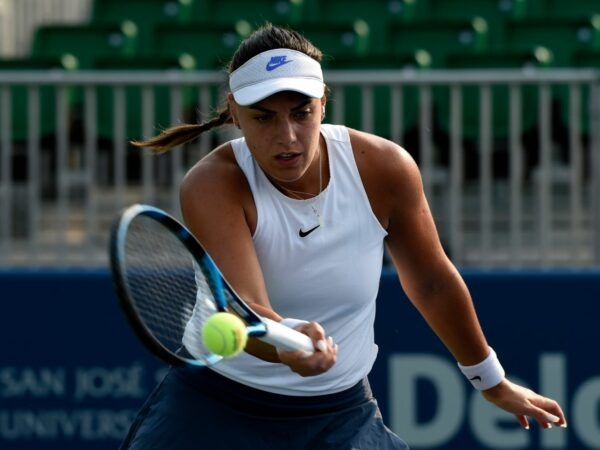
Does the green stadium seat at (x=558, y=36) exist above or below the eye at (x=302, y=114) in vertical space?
below

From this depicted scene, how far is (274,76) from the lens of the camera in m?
3.09

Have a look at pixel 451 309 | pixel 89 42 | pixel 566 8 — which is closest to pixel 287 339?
pixel 451 309

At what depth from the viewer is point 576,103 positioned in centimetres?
643

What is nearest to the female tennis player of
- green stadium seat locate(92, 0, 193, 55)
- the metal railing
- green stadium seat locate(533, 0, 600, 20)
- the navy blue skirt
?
Answer: the navy blue skirt

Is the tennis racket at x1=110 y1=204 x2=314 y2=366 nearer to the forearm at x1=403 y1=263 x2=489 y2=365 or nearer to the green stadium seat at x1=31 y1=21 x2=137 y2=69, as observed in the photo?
the forearm at x1=403 y1=263 x2=489 y2=365

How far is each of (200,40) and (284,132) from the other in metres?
6.22

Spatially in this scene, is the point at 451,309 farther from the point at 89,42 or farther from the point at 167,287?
the point at 89,42

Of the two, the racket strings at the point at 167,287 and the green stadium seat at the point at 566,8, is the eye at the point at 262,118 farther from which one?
the green stadium seat at the point at 566,8

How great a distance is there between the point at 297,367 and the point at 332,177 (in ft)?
2.17

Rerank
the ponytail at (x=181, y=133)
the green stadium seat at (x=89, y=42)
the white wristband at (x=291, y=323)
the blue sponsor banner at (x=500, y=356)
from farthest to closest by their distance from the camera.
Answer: the green stadium seat at (x=89, y=42)
the blue sponsor banner at (x=500, y=356)
the ponytail at (x=181, y=133)
the white wristband at (x=291, y=323)

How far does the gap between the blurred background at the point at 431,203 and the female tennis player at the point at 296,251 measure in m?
2.49

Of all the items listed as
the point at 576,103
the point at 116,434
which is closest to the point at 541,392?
the point at 576,103

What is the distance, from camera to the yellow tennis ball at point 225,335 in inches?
106

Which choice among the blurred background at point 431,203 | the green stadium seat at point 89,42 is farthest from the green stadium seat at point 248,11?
the blurred background at point 431,203
